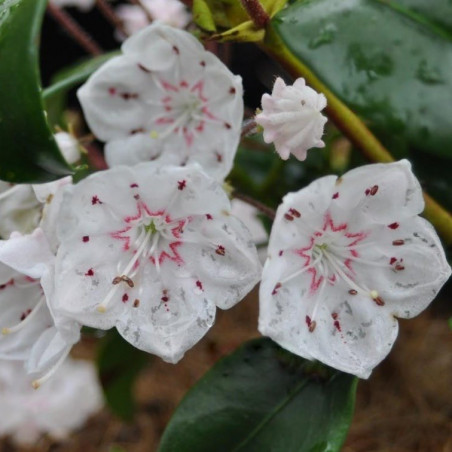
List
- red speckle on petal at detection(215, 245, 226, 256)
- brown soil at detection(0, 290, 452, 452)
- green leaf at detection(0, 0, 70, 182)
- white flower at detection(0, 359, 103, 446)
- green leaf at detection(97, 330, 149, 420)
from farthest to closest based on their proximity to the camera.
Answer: white flower at detection(0, 359, 103, 446) → brown soil at detection(0, 290, 452, 452) → green leaf at detection(97, 330, 149, 420) → red speckle on petal at detection(215, 245, 226, 256) → green leaf at detection(0, 0, 70, 182)

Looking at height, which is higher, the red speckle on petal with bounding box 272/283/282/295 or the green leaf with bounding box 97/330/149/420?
the red speckle on petal with bounding box 272/283/282/295

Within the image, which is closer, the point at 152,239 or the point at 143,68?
the point at 152,239

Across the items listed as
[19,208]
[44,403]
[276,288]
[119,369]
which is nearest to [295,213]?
[276,288]

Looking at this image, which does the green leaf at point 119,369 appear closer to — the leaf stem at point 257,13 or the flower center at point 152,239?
the flower center at point 152,239

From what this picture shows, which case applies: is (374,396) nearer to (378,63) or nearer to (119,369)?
(119,369)

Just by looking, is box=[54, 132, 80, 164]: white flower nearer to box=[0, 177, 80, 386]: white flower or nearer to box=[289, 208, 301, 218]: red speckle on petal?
box=[0, 177, 80, 386]: white flower

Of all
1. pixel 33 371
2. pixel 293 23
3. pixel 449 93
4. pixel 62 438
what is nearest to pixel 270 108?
pixel 293 23

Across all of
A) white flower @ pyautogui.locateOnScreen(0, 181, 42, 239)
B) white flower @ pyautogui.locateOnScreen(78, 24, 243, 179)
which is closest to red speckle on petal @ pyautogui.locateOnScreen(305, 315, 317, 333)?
white flower @ pyautogui.locateOnScreen(78, 24, 243, 179)
